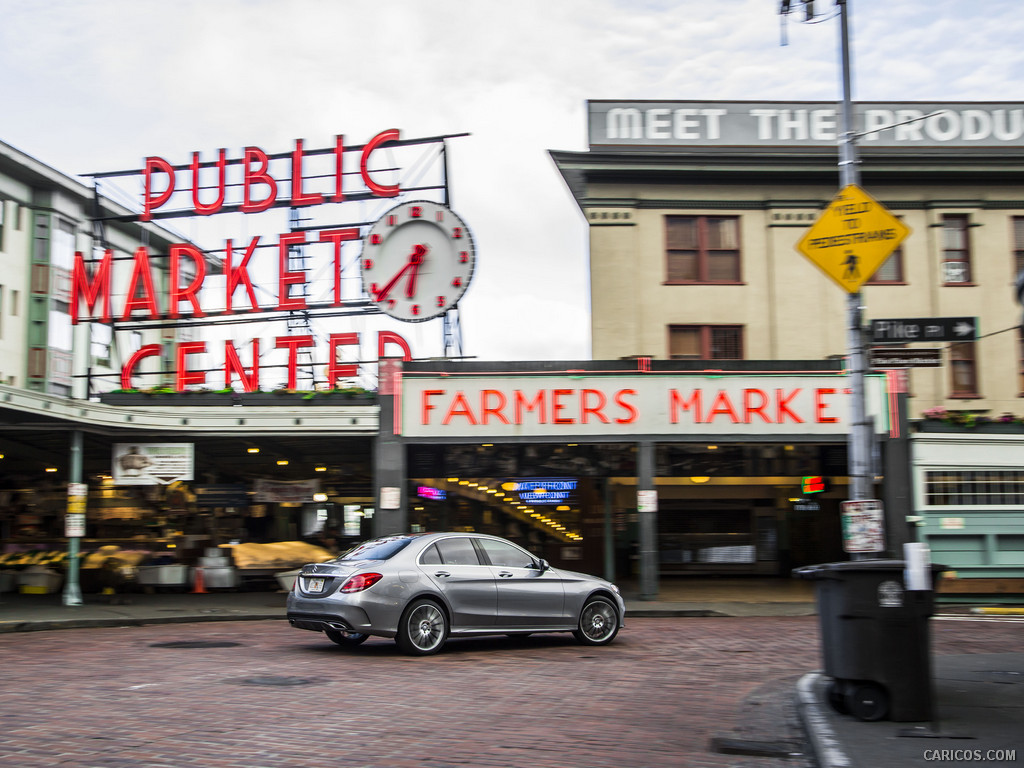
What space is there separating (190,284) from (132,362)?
266 centimetres

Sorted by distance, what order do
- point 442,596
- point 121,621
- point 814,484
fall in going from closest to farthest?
point 442,596, point 121,621, point 814,484

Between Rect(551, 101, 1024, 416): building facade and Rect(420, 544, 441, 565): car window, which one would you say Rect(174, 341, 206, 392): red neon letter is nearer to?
Rect(551, 101, 1024, 416): building facade

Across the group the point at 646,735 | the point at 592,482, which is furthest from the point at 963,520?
the point at 646,735

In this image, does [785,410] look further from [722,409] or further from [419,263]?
[419,263]

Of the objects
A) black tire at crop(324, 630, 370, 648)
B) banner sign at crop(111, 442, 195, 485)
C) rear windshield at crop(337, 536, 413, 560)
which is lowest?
black tire at crop(324, 630, 370, 648)

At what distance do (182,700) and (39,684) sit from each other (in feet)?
6.37

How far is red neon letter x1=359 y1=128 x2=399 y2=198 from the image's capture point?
29266mm

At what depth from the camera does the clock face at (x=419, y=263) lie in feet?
91.2

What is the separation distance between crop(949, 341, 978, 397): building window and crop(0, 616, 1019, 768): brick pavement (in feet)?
40.5

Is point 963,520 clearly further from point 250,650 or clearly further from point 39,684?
point 39,684

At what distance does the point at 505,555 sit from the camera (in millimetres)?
13883

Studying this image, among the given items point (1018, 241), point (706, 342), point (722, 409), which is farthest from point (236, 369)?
point (1018, 241)

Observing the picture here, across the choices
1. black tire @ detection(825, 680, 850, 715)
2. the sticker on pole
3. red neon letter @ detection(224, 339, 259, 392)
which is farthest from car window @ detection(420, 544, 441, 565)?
red neon letter @ detection(224, 339, 259, 392)

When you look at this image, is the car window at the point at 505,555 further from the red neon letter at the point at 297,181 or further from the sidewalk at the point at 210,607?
the red neon letter at the point at 297,181
